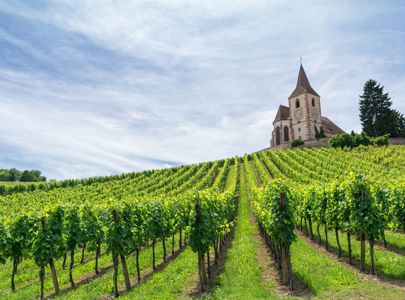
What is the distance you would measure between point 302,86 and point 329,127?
13723 mm

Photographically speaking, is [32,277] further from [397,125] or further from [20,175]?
[20,175]

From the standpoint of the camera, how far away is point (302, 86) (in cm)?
9356

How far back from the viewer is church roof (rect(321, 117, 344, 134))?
9381 cm

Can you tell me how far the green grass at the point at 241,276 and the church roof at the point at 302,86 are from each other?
A: 3011 inches

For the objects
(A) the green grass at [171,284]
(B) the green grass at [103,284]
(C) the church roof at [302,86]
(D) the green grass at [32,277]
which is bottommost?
(D) the green grass at [32,277]

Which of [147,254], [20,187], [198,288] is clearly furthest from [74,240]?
[20,187]

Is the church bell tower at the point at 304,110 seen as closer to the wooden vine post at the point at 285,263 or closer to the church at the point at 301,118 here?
the church at the point at 301,118

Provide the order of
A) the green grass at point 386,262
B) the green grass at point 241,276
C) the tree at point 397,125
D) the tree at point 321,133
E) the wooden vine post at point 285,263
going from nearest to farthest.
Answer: the green grass at point 241,276
the wooden vine post at point 285,263
the green grass at point 386,262
the tree at point 397,125
the tree at point 321,133

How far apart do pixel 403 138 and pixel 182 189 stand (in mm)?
49459

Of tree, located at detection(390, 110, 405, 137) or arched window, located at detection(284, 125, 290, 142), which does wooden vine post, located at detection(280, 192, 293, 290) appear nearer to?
tree, located at detection(390, 110, 405, 137)

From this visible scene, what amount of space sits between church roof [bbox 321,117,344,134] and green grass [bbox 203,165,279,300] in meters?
78.5

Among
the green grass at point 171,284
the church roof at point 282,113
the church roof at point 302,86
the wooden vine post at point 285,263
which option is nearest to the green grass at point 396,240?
the wooden vine post at point 285,263

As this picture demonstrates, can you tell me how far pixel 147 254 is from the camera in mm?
20375

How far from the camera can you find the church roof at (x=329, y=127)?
93.8 metres
